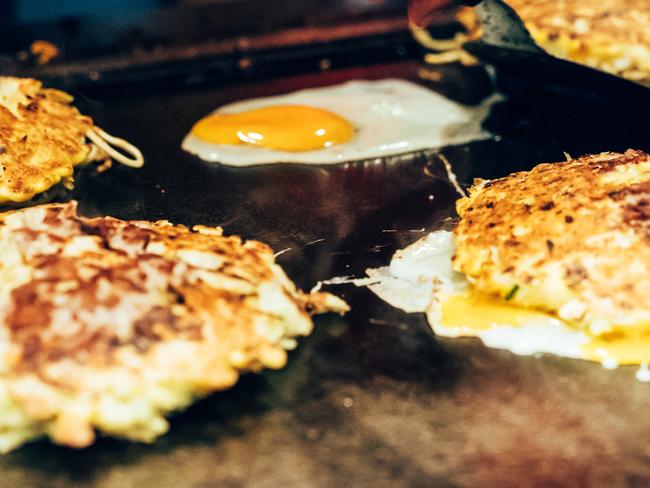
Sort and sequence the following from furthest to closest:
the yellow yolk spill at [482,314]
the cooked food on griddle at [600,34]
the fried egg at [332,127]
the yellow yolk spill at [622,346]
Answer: the fried egg at [332,127], the cooked food on griddle at [600,34], the yellow yolk spill at [482,314], the yellow yolk spill at [622,346]

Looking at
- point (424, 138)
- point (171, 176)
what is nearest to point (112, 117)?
point (171, 176)

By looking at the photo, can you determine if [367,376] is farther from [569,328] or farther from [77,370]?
[77,370]

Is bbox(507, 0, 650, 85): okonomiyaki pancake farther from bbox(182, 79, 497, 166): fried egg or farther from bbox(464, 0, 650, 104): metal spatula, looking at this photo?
bbox(182, 79, 497, 166): fried egg

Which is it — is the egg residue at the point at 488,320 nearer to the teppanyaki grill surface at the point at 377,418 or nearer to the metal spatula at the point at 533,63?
the teppanyaki grill surface at the point at 377,418

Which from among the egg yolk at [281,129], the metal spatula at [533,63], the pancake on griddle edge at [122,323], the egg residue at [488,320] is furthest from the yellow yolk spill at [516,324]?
the metal spatula at [533,63]

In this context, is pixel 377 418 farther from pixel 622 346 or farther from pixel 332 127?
pixel 332 127

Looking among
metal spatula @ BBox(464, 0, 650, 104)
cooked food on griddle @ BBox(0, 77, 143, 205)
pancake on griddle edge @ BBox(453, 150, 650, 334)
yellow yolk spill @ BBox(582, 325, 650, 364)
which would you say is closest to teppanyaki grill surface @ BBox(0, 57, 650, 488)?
yellow yolk spill @ BBox(582, 325, 650, 364)
